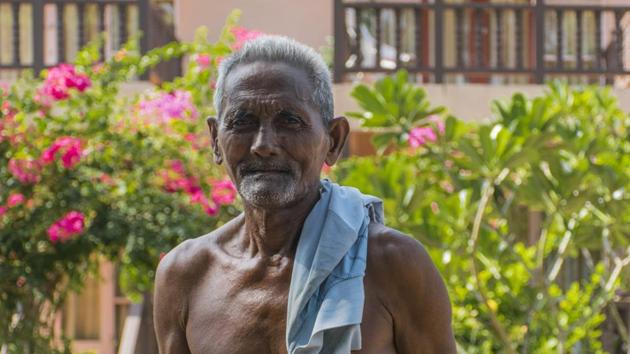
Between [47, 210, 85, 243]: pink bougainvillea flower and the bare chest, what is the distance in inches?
195

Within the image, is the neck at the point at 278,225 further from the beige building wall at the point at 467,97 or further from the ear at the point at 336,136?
the beige building wall at the point at 467,97

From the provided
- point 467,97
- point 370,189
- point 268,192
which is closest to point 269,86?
point 268,192

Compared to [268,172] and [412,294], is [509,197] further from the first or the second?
[268,172]

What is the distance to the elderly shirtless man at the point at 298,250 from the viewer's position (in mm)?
2143

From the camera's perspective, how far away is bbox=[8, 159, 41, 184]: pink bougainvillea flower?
7297 mm

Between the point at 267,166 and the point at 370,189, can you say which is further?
the point at 370,189

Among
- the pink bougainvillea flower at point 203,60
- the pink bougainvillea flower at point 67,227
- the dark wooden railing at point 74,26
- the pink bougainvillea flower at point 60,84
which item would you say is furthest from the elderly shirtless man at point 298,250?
the dark wooden railing at point 74,26

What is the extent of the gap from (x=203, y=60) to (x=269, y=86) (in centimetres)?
610

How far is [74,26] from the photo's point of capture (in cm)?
1146

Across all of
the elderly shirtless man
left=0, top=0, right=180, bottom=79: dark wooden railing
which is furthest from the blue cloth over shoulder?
left=0, top=0, right=180, bottom=79: dark wooden railing

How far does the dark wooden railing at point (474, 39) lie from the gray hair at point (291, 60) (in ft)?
27.6

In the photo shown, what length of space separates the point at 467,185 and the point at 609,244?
103cm

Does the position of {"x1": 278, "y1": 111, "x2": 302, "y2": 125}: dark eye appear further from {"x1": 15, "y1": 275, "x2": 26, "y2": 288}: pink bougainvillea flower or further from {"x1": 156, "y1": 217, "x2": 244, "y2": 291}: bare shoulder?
{"x1": 15, "y1": 275, "x2": 26, "y2": 288}: pink bougainvillea flower

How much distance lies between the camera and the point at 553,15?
12.1m
